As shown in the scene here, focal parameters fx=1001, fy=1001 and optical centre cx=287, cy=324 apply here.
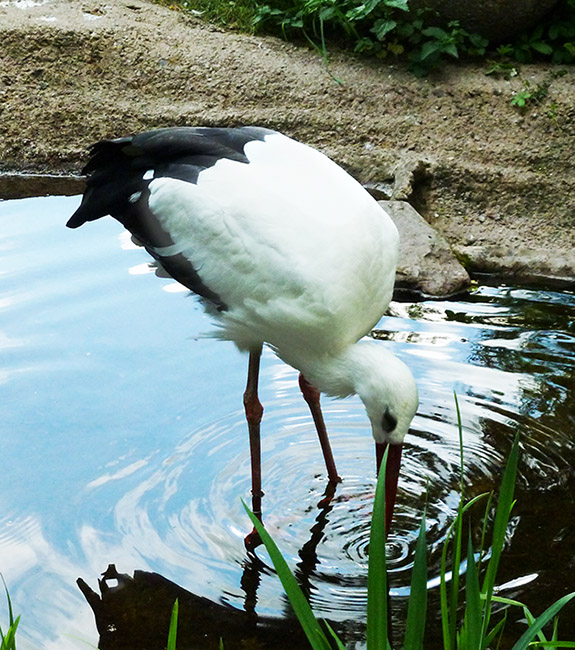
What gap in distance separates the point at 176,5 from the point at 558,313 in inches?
162

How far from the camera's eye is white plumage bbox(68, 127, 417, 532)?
3.18m

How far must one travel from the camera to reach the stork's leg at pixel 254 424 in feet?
12.1

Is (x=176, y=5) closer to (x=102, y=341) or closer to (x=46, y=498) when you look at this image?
(x=102, y=341)

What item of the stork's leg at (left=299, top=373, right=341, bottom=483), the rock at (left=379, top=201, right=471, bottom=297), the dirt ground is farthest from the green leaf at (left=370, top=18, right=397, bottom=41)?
the stork's leg at (left=299, top=373, right=341, bottom=483)

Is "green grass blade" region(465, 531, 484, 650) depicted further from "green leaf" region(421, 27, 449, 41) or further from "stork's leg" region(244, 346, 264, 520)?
"green leaf" region(421, 27, 449, 41)

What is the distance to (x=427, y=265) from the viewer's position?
208 inches

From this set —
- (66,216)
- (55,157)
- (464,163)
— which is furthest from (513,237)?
(55,157)

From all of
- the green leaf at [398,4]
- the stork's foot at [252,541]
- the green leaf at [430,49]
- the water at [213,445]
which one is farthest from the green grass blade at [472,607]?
the green leaf at [430,49]

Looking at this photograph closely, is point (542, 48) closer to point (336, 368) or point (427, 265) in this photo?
point (427, 265)

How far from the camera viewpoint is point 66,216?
6059 millimetres

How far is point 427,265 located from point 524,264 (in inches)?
23.5

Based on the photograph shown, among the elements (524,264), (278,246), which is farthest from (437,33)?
(278,246)

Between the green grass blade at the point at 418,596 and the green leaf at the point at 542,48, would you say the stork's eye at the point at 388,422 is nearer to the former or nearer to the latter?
the green grass blade at the point at 418,596

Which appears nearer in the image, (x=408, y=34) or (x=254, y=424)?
(x=254, y=424)
